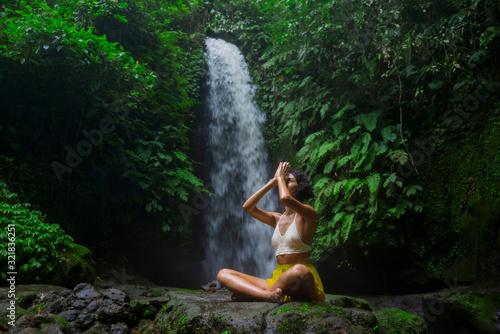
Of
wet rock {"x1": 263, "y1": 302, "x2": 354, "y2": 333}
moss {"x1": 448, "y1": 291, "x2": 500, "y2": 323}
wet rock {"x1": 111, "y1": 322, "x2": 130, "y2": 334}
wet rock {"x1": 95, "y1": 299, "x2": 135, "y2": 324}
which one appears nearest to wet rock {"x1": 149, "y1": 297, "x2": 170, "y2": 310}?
wet rock {"x1": 95, "y1": 299, "x2": 135, "y2": 324}

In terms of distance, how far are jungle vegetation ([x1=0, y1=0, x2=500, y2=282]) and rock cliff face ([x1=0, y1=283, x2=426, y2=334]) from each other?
3.02 m

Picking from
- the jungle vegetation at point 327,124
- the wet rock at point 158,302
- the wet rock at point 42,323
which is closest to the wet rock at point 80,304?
the wet rock at point 42,323

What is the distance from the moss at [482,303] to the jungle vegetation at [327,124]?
0.74 m

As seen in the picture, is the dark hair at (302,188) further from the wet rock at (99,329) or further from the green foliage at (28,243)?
the green foliage at (28,243)

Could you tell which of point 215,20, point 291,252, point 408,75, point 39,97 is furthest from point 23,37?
point 215,20

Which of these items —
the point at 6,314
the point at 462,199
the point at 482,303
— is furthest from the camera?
the point at 462,199

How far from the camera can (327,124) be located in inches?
331

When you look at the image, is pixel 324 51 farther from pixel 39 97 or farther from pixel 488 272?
pixel 39 97

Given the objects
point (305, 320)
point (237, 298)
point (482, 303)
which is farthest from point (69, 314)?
point (482, 303)

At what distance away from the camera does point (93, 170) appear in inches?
304

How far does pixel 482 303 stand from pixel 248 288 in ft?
13.8

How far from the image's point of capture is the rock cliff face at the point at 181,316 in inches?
111

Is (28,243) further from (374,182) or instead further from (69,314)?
(374,182)

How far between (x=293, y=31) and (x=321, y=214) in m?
5.16
